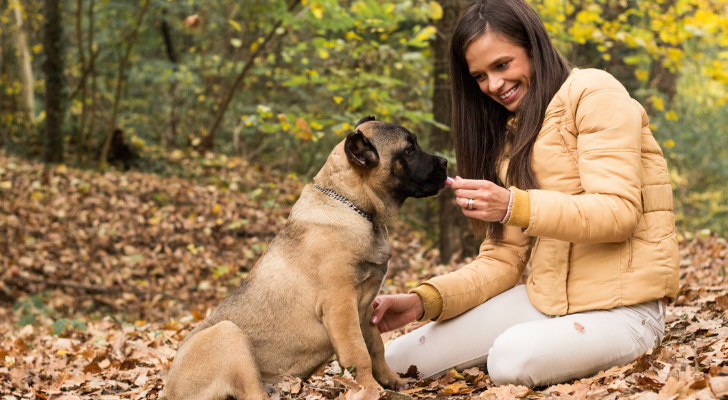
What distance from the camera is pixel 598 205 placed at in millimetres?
3105

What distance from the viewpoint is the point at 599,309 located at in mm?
3424

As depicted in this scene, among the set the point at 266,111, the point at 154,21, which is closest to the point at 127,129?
the point at 154,21

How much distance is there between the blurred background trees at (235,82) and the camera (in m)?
11.4

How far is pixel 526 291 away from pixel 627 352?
2.78ft

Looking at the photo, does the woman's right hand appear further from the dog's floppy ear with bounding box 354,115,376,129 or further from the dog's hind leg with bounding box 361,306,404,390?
the dog's floppy ear with bounding box 354,115,376,129

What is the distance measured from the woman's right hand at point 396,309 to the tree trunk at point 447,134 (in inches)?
166

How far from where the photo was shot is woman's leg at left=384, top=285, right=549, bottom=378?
3953mm

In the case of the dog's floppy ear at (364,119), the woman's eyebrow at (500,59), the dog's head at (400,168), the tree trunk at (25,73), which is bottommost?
the tree trunk at (25,73)

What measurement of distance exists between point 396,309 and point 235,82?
10.8 meters

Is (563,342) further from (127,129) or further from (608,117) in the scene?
(127,129)

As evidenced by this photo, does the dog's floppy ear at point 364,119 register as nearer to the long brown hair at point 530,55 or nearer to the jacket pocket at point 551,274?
the long brown hair at point 530,55

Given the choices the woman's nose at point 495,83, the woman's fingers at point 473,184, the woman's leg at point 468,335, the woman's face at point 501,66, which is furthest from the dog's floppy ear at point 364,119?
the woman's leg at point 468,335

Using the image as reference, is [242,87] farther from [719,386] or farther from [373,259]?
[719,386]

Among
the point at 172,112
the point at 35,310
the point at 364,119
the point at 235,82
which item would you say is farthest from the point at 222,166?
the point at 364,119
